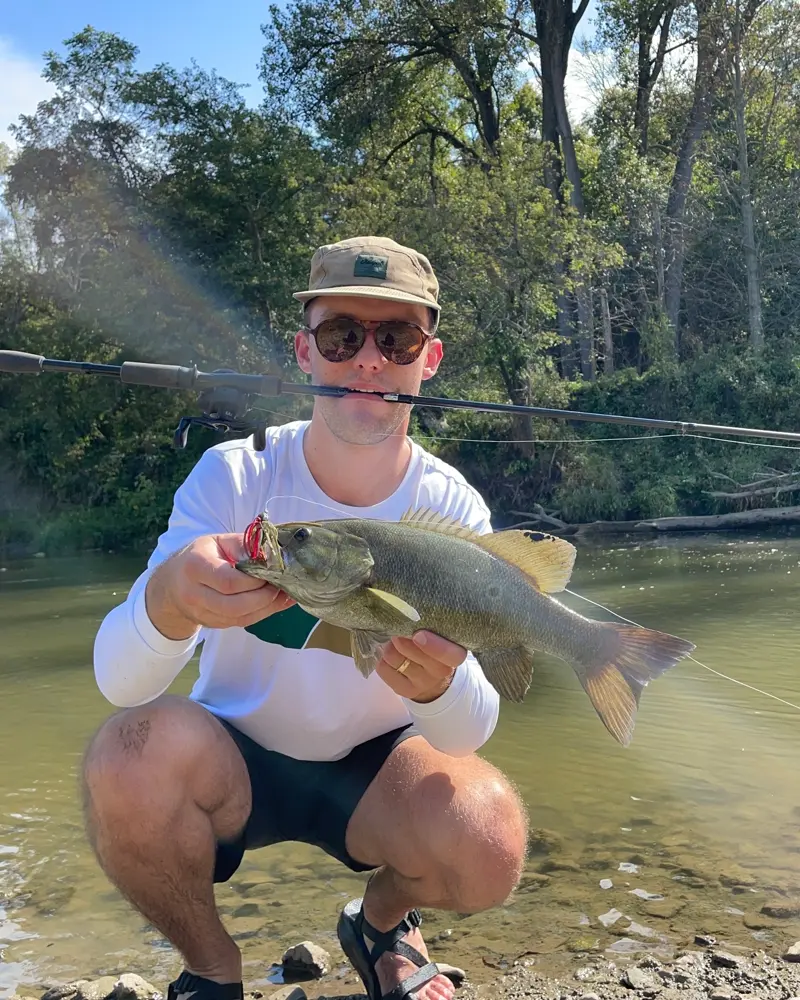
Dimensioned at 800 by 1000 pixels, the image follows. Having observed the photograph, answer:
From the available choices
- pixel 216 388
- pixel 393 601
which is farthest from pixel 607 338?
pixel 393 601

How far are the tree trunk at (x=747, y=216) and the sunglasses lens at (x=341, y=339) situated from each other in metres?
21.1

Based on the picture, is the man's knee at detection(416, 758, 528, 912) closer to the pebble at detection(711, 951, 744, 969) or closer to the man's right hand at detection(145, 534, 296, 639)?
the pebble at detection(711, 951, 744, 969)

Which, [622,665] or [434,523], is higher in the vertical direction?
[434,523]

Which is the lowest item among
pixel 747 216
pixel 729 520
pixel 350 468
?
pixel 729 520

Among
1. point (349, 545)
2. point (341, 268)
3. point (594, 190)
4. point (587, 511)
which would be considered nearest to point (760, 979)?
point (349, 545)

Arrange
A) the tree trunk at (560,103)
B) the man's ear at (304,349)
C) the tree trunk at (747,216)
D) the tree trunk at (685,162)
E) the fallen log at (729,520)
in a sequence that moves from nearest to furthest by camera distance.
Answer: the man's ear at (304,349), the fallen log at (729,520), the tree trunk at (747,216), the tree trunk at (685,162), the tree trunk at (560,103)

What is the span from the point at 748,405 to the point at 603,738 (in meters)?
17.6

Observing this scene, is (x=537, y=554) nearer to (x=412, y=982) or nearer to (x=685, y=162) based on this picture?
(x=412, y=982)

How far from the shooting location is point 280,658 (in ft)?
8.90

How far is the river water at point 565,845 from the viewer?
2965 mm

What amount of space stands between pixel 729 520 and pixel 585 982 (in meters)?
15.7

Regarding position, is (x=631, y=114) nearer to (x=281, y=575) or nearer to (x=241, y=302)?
(x=241, y=302)

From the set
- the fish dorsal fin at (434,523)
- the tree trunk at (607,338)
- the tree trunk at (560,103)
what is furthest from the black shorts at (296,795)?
the tree trunk at (607,338)

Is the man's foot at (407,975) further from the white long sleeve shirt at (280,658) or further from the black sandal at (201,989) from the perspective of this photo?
the white long sleeve shirt at (280,658)
